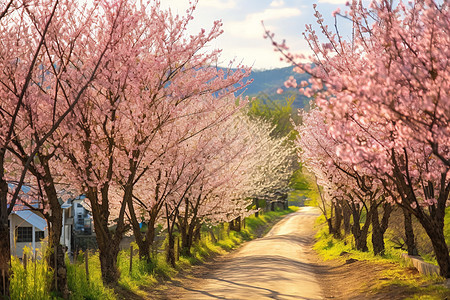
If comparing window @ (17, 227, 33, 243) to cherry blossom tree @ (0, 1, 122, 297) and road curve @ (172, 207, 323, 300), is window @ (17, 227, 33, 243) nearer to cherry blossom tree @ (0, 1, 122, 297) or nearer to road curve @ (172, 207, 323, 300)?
road curve @ (172, 207, 323, 300)

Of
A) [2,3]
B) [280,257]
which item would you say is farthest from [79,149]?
[280,257]

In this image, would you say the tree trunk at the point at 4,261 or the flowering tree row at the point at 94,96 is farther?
the flowering tree row at the point at 94,96

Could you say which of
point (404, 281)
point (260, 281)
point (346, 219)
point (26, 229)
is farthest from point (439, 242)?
point (26, 229)

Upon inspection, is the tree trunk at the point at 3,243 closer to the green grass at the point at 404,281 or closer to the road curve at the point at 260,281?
the road curve at the point at 260,281

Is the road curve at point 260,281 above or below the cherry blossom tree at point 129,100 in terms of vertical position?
below

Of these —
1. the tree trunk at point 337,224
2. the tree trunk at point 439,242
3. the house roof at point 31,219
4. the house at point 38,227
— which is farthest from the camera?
the tree trunk at point 337,224

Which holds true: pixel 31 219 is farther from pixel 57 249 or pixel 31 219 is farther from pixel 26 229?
pixel 57 249

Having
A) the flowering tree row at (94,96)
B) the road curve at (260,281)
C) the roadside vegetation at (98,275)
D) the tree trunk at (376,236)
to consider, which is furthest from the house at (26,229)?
the tree trunk at (376,236)

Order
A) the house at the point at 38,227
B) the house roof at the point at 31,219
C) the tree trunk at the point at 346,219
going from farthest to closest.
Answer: the tree trunk at the point at 346,219 → the house roof at the point at 31,219 → the house at the point at 38,227

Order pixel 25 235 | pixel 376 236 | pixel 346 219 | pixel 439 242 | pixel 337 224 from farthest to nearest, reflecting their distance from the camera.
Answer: pixel 337 224, pixel 25 235, pixel 346 219, pixel 376 236, pixel 439 242

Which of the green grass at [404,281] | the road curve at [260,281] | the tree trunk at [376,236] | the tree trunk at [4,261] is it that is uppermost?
the tree trunk at [4,261]

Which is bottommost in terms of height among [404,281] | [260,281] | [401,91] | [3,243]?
[260,281]

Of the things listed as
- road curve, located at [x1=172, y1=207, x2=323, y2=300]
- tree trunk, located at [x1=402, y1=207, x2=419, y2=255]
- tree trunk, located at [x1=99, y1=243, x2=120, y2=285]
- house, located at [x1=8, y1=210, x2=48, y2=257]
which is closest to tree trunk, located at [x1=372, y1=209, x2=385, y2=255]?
road curve, located at [x1=172, y1=207, x2=323, y2=300]

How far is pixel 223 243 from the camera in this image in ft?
104
